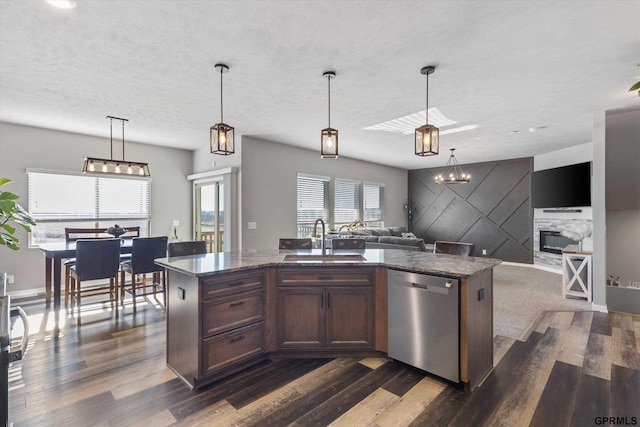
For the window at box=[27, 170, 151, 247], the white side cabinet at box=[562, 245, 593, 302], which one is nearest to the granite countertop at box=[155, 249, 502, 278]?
the white side cabinet at box=[562, 245, 593, 302]

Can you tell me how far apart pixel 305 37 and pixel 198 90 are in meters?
1.60

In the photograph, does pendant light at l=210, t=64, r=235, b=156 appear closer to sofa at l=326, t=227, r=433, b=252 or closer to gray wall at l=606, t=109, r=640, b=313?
sofa at l=326, t=227, r=433, b=252

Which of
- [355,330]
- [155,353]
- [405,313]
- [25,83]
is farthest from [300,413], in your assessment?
[25,83]

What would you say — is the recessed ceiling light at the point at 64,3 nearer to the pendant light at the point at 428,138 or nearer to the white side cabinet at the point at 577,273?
the pendant light at the point at 428,138

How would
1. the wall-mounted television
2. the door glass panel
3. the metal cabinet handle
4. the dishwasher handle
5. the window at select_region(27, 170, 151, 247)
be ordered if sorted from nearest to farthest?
the dishwasher handle
the metal cabinet handle
the window at select_region(27, 170, 151, 247)
the wall-mounted television
the door glass panel

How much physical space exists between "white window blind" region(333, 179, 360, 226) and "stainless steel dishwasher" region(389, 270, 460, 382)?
4.72 metres

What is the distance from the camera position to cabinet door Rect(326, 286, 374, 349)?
8.95ft

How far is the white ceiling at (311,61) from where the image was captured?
2.10 meters

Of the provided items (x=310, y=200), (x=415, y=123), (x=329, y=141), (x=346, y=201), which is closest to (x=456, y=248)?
(x=329, y=141)

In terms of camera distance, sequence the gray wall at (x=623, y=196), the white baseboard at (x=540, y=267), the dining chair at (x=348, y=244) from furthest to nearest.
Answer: the white baseboard at (x=540, y=267)
the gray wall at (x=623, y=196)
the dining chair at (x=348, y=244)

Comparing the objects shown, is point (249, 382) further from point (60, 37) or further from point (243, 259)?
point (60, 37)

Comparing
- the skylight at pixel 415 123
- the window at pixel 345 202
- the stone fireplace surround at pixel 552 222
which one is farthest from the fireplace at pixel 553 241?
the window at pixel 345 202

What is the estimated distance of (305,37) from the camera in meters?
2.39

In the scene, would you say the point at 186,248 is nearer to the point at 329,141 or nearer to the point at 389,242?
the point at 329,141
